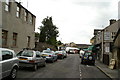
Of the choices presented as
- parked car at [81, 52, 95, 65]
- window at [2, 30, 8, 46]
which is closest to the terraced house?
window at [2, 30, 8, 46]

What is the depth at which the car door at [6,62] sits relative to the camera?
698 cm

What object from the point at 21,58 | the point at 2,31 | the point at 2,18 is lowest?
the point at 21,58

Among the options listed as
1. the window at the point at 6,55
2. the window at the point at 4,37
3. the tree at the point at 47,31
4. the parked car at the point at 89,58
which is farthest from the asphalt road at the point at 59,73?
the tree at the point at 47,31

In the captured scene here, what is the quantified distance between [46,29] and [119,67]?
49650mm

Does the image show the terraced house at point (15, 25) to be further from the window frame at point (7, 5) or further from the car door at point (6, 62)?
the car door at point (6, 62)

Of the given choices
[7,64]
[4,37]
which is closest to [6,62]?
[7,64]

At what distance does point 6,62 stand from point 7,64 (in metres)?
0.14

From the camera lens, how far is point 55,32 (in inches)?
2488

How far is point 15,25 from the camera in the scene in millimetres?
17203

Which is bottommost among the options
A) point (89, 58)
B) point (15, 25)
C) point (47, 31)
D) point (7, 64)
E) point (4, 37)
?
point (89, 58)

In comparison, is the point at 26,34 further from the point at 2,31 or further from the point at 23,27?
the point at 2,31

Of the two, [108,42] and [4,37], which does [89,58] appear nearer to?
[108,42]

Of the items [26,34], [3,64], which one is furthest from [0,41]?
[3,64]

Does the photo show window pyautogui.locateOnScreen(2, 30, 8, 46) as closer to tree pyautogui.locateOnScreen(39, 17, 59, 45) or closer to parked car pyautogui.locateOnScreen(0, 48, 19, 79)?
parked car pyautogui.locateOnScreen(0, 48, 19, 79)
